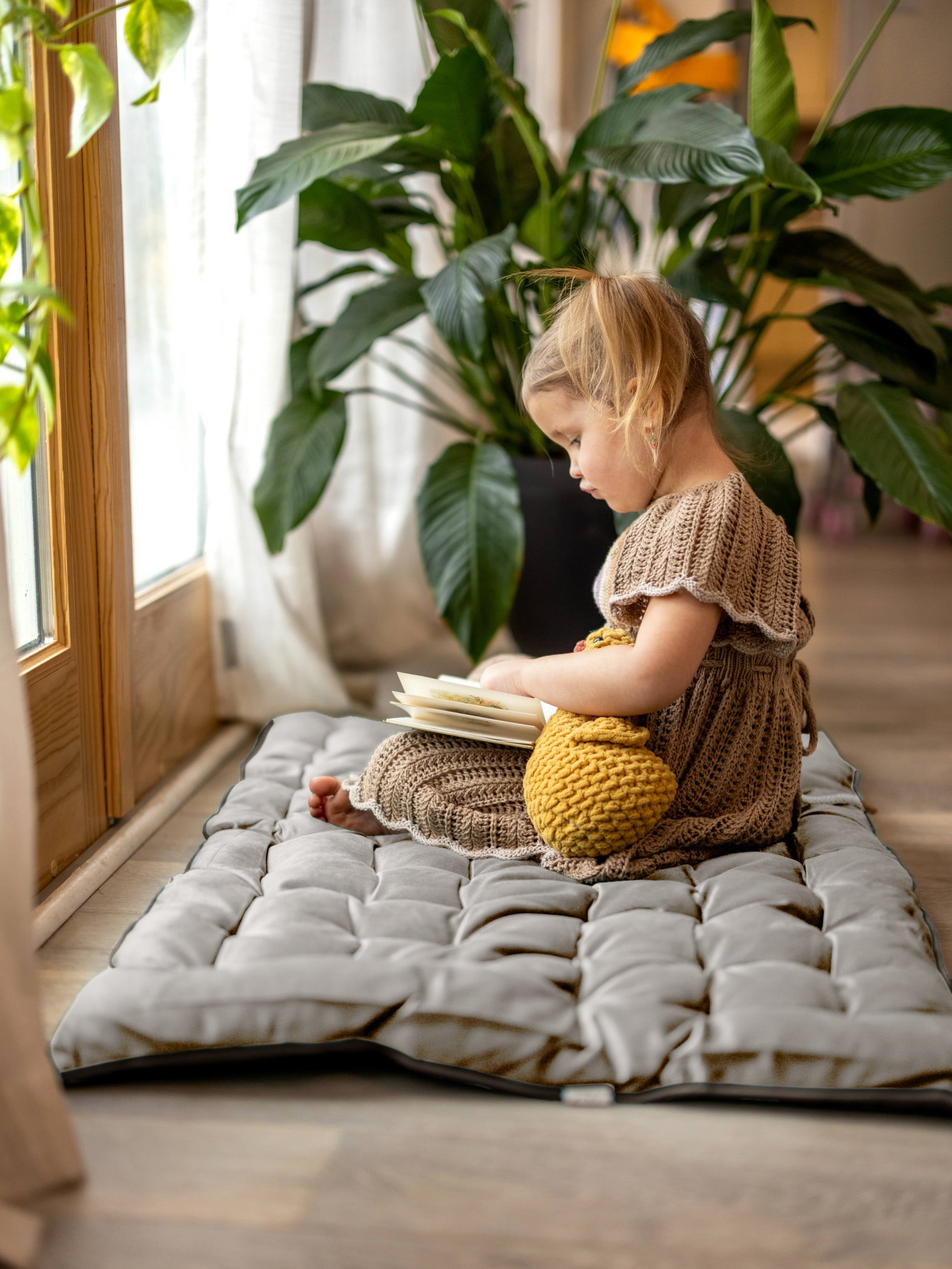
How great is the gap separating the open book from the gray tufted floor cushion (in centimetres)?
14

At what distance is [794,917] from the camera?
103 cm

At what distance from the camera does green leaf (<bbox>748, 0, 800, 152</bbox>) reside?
1510 mm

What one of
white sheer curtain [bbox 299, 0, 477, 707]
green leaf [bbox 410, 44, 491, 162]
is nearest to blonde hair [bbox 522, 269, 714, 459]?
green leaf [bbox 410, 44, 491, 162]

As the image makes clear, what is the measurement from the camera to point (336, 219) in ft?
5.37

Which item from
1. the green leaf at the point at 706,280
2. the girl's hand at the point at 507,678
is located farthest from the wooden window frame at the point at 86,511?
the green leaf at the point at 706,280

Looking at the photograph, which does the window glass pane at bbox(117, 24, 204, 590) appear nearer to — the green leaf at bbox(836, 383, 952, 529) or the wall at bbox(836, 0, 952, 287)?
the green leaf at bbox(836, 383, 952, 529)

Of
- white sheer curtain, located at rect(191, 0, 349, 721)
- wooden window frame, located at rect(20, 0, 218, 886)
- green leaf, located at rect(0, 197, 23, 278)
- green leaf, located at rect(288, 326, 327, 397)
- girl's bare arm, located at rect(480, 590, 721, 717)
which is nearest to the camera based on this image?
green leaf, located at rect(0, 197, 23, 278)

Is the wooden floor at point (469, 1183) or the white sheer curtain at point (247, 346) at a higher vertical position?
the white sheer curtain at point (247, 346)

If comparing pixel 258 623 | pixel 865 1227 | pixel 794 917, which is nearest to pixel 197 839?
pixel 258 623

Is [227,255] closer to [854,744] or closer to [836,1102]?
[854,744]

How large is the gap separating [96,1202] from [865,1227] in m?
0.50

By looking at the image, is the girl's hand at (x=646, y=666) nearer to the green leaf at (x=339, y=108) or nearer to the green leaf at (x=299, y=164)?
the green leaf at (x=299, y=164)

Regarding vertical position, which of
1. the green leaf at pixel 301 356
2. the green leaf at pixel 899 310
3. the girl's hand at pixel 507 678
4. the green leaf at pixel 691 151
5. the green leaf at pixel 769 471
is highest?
the green leaf at pixel 691 151

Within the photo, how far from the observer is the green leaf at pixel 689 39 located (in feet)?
5.42
